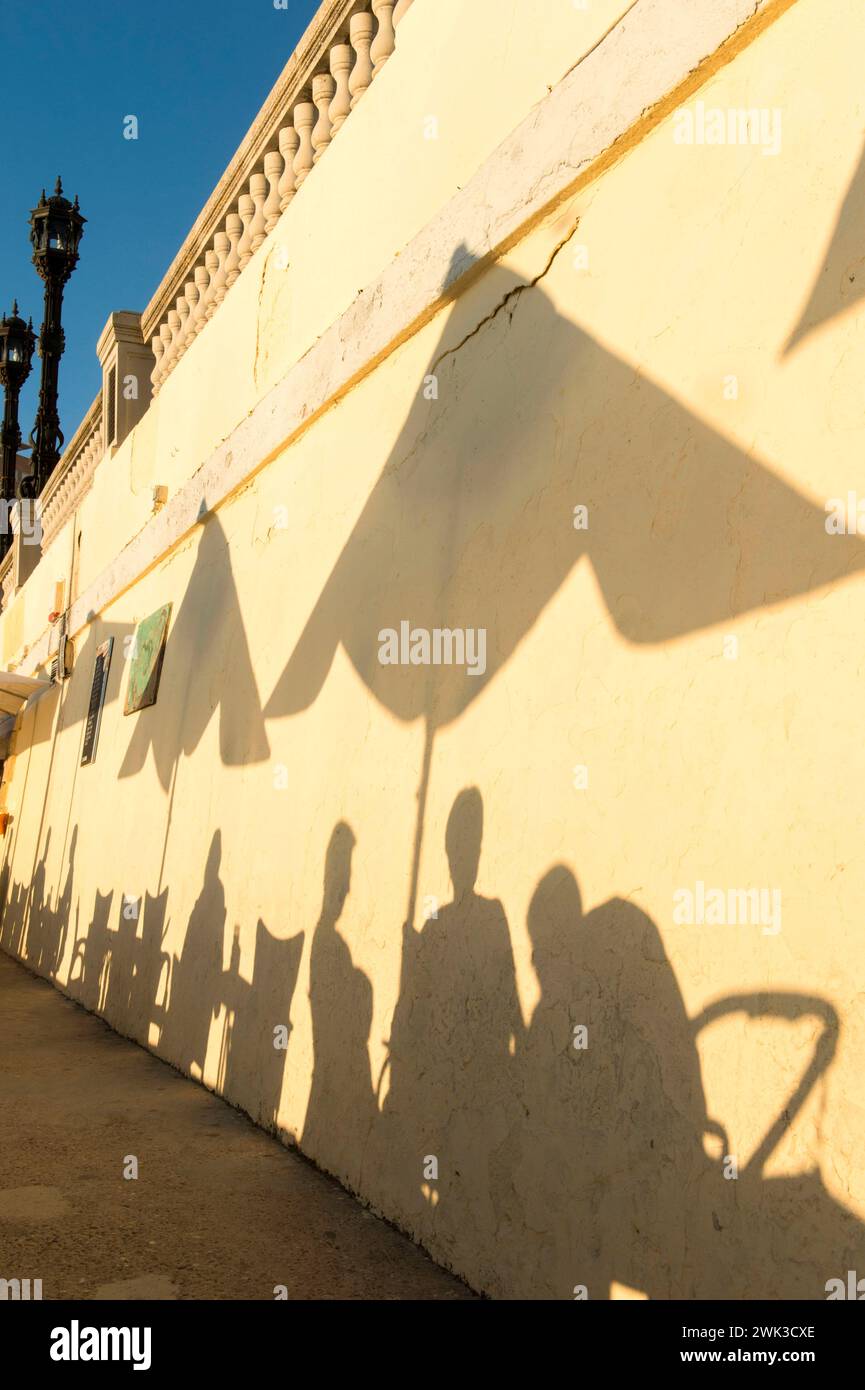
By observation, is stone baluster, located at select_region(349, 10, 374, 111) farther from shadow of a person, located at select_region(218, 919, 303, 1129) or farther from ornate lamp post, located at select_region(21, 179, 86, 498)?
ornate lamp post, located at select_region(21, 179, 86, 498)

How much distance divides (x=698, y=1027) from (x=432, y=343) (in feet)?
8.05

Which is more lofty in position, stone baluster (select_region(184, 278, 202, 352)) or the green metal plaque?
stone baluster (select_region(184, 278, 202, 352))

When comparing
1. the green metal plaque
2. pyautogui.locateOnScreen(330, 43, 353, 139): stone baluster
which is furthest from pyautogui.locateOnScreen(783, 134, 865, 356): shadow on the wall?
the green metal plaque

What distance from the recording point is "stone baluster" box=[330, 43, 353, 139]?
5098mm

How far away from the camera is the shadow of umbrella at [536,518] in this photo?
7.97 ft

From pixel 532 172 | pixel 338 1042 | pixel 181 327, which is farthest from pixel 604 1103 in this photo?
pixel 181 327

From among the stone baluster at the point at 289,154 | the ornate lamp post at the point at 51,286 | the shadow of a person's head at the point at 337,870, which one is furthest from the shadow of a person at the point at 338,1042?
the ornate lamp post at the point at 51,286

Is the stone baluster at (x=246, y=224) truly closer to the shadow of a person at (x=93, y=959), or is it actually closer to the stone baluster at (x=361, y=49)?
the stone baluster at (x=361, y=49)

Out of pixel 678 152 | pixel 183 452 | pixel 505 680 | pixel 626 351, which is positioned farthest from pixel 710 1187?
pixel 183 452

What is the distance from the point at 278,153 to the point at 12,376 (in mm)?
17312

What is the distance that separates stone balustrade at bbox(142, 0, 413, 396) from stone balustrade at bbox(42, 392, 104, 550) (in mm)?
2480

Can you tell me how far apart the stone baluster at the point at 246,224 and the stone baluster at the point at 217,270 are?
0.30 metres
